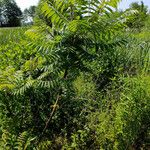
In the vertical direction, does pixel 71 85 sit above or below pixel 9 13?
below

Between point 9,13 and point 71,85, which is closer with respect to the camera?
point 71,85

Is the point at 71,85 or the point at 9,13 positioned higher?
the point at 9,13

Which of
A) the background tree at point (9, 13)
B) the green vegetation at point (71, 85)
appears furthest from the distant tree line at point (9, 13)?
the green vegetation at point (71, 85)

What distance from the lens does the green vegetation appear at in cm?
323

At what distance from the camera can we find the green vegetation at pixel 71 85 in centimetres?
323

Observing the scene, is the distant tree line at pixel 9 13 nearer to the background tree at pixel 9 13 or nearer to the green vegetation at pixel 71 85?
the background tree at pixel 9 13

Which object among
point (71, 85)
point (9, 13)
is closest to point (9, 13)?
point (9, 13)

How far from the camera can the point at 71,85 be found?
3.83 metres

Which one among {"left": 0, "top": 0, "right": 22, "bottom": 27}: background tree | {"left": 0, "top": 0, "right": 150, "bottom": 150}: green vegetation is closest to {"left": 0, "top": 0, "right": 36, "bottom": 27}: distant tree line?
{"left": 0, "top": 0, "right": 22, "bottom": 27}: background tree

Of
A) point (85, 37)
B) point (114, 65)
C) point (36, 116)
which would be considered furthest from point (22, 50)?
point (114, 65)

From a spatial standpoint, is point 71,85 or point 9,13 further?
point 9,13

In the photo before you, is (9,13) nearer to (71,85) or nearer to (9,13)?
(9,13)

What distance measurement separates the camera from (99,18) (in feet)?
10.6

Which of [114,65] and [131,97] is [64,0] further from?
[114,65]
